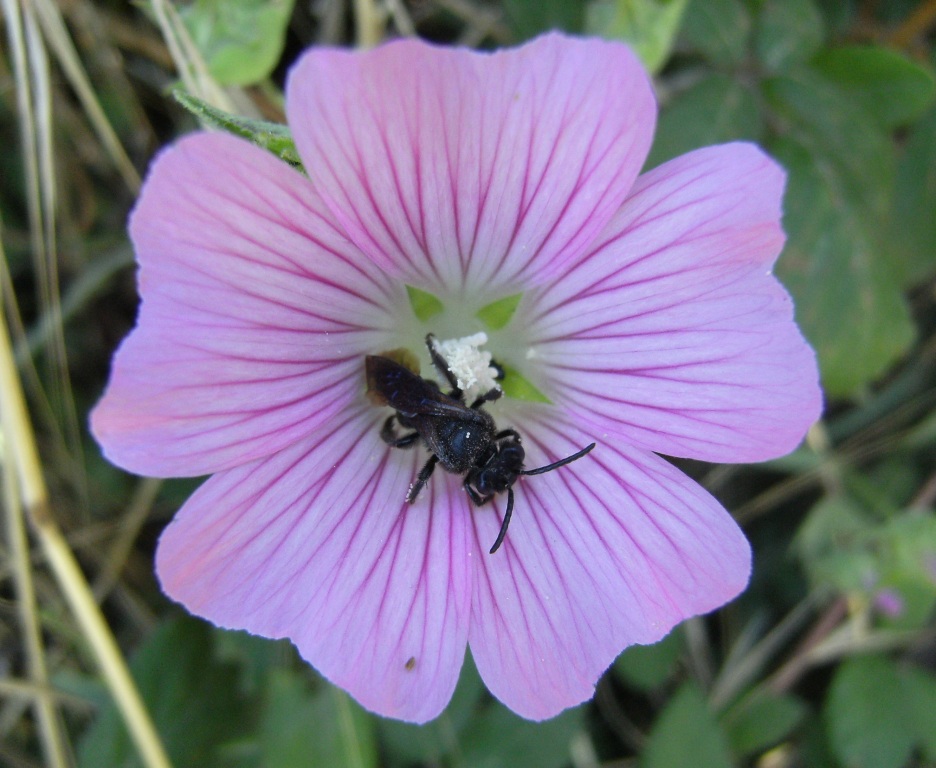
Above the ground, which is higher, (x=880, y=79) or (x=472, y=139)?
(x=472, y=139)

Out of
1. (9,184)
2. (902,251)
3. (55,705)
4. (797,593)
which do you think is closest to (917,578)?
(797,593)

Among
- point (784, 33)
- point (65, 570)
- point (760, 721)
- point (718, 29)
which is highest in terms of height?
point (718, 29)

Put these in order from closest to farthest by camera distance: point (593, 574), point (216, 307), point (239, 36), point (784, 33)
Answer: point (216, 307), point (593, 574), point (239, 36), point (784, 33)

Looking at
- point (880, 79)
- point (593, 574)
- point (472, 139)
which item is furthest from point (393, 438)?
point (880, 79)

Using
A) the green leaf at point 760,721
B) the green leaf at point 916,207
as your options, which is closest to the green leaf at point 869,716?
the green leaf at point 760,721

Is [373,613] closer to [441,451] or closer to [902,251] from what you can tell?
[441,451]

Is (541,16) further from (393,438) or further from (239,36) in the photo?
(393,438)

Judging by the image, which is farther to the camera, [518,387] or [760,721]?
[760,721]
